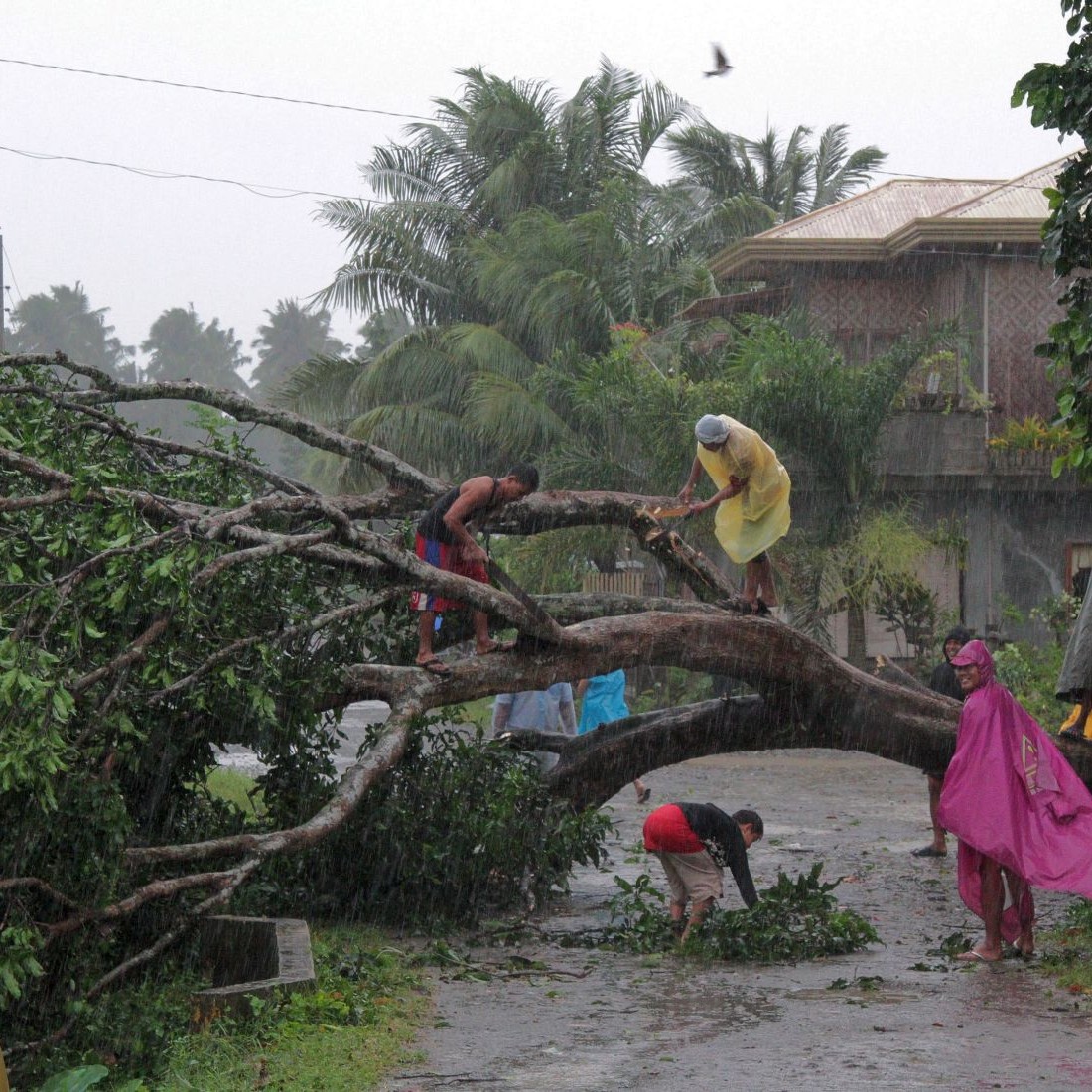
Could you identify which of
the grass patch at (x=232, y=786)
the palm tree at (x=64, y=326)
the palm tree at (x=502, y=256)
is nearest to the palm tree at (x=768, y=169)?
the palm tree at (x=502, y=256)

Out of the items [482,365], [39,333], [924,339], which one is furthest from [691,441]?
[39,333]

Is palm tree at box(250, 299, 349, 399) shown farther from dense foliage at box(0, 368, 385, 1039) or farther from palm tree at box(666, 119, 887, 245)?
dense foliage at box(0, 368, 385, 1039)

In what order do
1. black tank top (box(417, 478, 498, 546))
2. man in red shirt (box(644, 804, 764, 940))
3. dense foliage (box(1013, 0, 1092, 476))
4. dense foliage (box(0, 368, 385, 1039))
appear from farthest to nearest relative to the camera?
man in red shirt (box(644, 804, 764, 940))
black tank top (box(417, 478, 498, 546))
dense foliage (box(1013, 0, 1092, 476))
dense foliage (box(0, 368, 385, 1039))

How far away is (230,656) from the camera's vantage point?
732 centimetres

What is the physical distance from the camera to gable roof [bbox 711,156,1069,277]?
22.3 m

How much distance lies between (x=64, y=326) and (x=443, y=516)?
3387 inches

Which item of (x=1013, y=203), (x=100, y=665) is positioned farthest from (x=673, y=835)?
(x=1013, y=203)

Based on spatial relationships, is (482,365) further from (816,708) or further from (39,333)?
(39,333)

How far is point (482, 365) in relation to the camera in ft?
91.8

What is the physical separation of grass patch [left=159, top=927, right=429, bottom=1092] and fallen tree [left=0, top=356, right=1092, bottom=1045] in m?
0.58

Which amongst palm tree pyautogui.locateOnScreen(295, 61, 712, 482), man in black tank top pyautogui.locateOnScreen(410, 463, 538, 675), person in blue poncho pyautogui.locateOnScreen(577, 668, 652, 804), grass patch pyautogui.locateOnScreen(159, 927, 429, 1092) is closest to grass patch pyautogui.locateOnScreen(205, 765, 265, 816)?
person in blue poncho pyautogui.locateOnScreen(577, 668, 652, 804)

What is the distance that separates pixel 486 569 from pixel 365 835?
1.64m

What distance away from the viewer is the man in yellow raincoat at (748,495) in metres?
9.93

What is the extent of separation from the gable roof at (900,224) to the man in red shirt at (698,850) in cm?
1407
